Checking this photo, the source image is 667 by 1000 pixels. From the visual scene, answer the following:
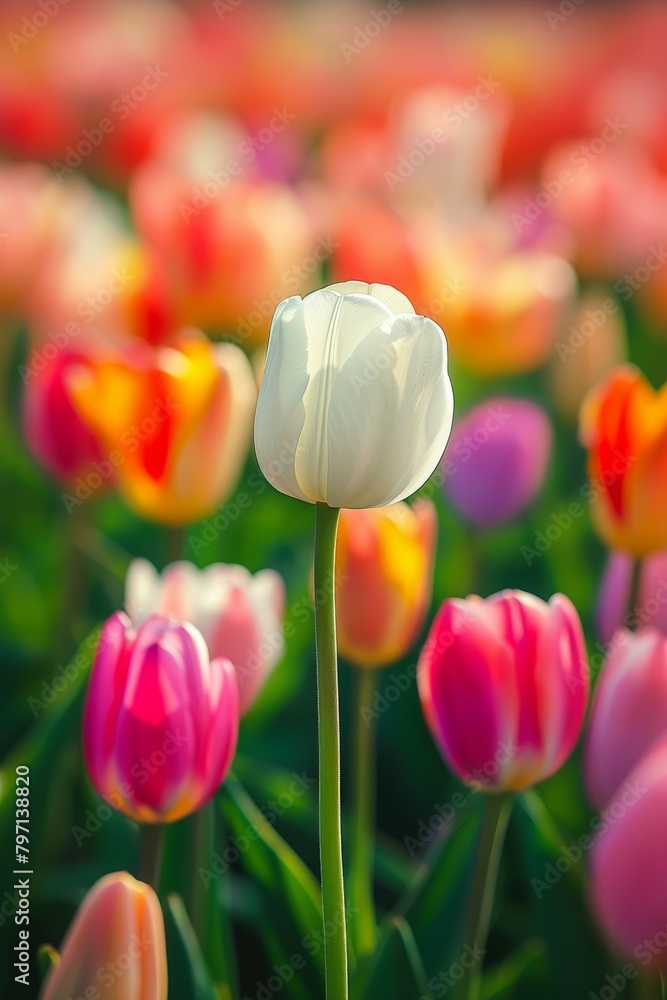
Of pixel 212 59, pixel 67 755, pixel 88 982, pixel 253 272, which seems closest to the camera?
pixel 88 982

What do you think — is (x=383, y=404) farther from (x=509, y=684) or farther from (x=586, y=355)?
(x=586, y=355)

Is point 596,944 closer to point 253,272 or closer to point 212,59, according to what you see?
point 253,272

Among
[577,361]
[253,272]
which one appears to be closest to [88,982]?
[253,272]

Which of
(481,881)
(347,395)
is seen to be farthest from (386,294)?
(481,881)

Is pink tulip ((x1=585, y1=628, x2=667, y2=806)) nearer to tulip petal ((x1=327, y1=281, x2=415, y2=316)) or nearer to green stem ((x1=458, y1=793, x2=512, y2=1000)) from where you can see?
green stem ((x1=458, y1=793, x2=512, y2=1000))

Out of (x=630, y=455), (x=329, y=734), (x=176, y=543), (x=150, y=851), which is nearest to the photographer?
(x=329, y=734)

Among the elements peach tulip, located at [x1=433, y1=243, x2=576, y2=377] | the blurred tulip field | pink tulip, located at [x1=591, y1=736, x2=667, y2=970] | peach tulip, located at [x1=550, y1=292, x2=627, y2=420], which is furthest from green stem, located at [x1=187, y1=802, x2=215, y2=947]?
peach tulip, located at [x1=550, y1=292, x2=627, y2=420]
